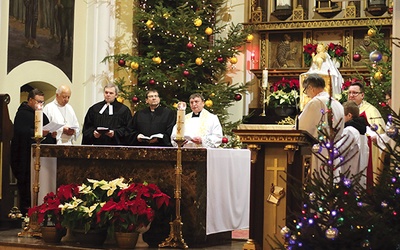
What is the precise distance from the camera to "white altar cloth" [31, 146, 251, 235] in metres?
7.40

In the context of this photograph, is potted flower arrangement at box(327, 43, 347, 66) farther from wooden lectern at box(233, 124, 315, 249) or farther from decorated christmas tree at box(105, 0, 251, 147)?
wooden lectern at box(233, 124, 315, 249)

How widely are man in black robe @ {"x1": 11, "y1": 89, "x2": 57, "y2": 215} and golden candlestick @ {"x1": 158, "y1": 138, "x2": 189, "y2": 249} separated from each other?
2.74 meters

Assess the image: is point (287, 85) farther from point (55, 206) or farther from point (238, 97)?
point (55, 206)

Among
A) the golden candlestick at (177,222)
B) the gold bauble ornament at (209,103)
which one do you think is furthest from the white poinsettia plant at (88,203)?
the gold bauble ornament at (209,103)

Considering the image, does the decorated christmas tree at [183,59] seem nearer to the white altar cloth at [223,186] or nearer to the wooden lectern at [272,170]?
the white altar cloth at [223,186]

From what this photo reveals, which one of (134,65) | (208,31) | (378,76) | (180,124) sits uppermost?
(208,31)

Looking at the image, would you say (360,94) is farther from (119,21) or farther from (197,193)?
(119,21)

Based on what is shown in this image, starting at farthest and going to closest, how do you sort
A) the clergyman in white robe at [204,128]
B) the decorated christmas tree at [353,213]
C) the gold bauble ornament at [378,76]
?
the gold bauble ornament at [378,76] → the clergyman in white robe at [204,128] → the decorated christmas tree at [353,213]

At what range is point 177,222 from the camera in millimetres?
7047

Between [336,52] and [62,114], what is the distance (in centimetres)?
489

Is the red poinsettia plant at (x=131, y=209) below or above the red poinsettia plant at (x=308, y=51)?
below

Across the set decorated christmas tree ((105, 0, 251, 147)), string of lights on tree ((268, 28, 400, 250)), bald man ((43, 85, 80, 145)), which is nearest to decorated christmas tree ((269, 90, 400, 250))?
string of lights on tree ((268, 28, 400, 250))

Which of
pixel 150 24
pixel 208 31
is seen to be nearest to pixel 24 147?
pixel 150 24

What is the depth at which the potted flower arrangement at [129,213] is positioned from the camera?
6930mm
